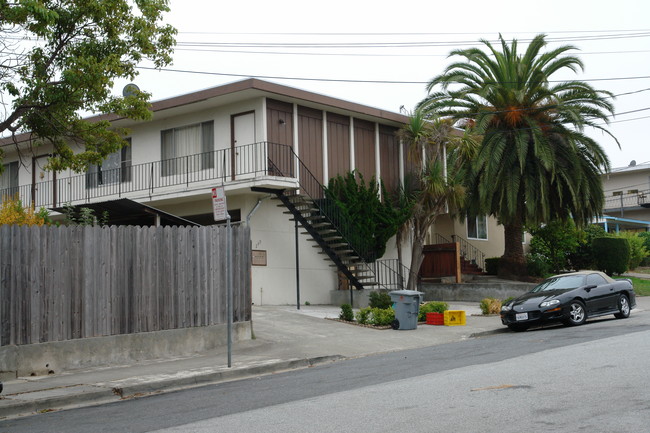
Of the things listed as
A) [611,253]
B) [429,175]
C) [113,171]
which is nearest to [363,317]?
[429,175]

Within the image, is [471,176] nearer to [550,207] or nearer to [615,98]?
[550,207]

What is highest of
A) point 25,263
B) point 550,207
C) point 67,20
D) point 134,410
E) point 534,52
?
point 534,52

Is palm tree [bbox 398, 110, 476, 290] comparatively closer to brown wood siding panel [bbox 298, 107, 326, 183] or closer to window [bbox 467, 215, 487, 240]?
brown wood siding panel [bbox 298, 107, 326, 183]

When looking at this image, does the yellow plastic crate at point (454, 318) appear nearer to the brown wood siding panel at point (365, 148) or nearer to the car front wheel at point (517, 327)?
the car front wheel at point (517, 327)

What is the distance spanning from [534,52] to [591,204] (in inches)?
239

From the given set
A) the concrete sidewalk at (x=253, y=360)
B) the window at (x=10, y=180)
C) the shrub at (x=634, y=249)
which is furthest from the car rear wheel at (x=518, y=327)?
the window at (x=10, y=180)

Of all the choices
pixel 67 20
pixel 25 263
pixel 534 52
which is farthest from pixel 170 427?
pixel 534 52

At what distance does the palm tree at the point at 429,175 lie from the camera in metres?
25.6

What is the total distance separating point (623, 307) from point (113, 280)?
12.2 meters

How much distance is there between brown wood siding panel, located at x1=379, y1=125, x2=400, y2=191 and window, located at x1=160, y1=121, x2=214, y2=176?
648 cm

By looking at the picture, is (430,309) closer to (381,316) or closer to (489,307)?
(381,316)

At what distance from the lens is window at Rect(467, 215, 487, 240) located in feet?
110

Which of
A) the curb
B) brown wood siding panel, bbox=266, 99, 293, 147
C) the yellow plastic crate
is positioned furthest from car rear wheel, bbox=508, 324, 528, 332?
brown wood siding panel, bbox=266, 99, 293, 147

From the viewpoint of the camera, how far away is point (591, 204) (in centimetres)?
2808
